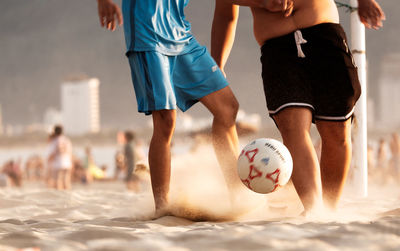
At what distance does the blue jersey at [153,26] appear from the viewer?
8.57 ft

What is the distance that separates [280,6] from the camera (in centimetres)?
247

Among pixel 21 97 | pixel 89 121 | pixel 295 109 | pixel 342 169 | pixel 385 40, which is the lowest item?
pixel 342 169

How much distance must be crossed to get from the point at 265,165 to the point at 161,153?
65cm

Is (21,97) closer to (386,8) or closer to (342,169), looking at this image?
(386,8)

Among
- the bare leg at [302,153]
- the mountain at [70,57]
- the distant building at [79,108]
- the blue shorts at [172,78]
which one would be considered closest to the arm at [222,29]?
the blue shorts at [172,78]

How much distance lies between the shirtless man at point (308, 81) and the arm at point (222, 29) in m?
0.27

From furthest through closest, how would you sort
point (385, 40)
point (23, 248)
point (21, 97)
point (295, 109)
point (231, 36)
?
point (21, 97)
point (385, 40)
point (231, 36)
point (295, 109)
point (23, 248)

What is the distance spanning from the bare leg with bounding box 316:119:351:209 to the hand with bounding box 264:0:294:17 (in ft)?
2.01

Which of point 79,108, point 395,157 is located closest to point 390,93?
point 79,108

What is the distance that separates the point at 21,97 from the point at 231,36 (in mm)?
183248

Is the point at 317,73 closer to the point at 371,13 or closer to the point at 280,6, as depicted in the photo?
the point at 280,6

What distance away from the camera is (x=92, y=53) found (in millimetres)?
181750

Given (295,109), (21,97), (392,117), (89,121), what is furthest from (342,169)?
(21,97)

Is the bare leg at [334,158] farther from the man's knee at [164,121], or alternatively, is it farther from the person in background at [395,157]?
the person in background at [395,157]
